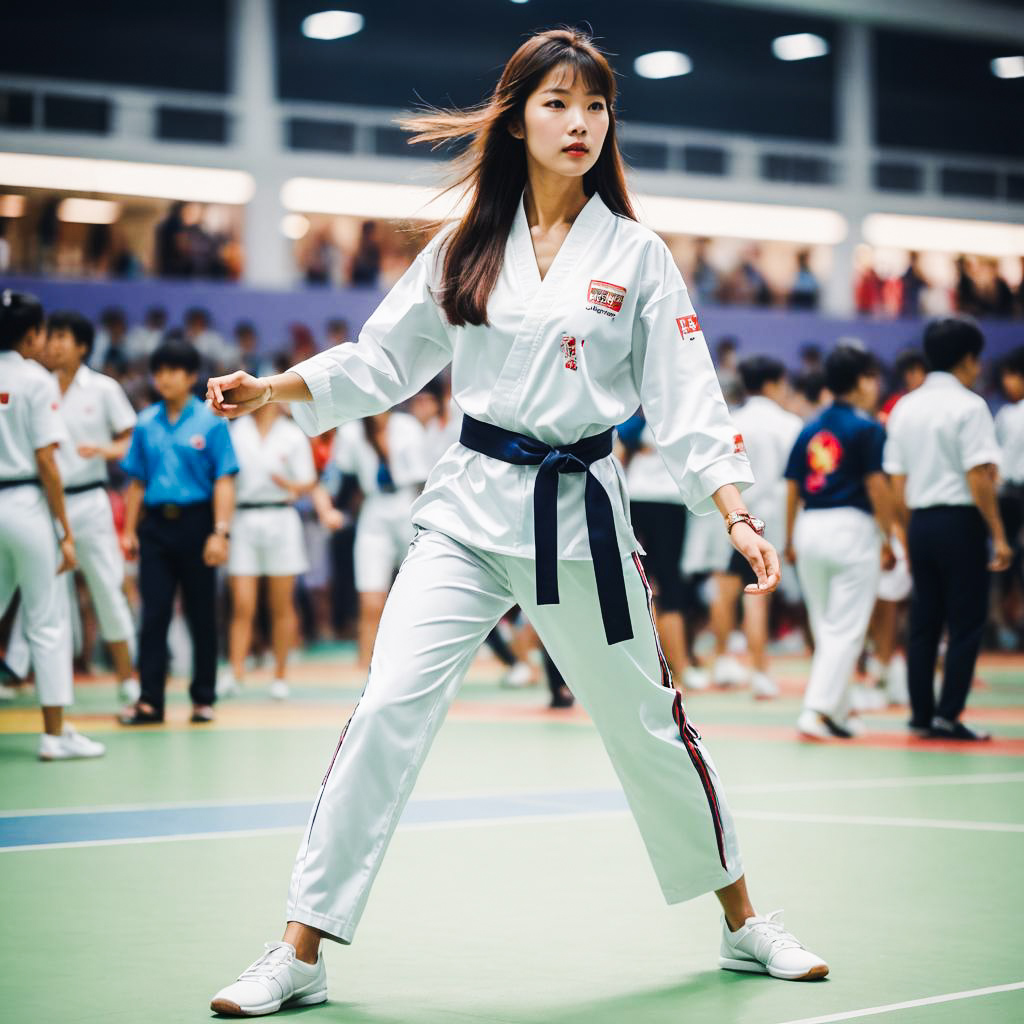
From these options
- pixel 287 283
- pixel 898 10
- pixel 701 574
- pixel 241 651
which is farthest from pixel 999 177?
pixel 241 651

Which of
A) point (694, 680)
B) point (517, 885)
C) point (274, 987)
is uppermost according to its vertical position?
point (274, 987)

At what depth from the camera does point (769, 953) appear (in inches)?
152

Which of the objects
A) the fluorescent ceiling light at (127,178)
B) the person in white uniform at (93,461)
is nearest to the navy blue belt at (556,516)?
the person in white uniform at (93,461)

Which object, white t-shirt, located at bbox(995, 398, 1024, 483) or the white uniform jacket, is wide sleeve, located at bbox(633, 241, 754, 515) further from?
white t-shirt, located at bbox(995, 398, 1024, 483)

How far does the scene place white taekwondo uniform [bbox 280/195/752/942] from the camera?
3.70m

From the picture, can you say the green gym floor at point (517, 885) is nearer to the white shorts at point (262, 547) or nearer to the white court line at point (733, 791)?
the white court line at point (733, 791)

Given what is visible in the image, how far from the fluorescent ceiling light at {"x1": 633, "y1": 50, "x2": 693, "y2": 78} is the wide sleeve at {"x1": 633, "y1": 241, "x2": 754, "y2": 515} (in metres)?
24.0

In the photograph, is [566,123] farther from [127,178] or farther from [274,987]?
[127,178]

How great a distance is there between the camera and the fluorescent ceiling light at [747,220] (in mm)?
24000

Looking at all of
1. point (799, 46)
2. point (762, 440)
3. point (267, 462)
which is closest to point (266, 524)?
point (267, 462)

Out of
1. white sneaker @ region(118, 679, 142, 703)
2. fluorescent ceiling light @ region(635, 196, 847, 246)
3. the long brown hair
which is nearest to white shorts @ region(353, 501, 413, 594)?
white sneaker @ region(118, 679, 142, 703)

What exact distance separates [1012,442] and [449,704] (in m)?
9.42

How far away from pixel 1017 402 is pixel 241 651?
20.0ft

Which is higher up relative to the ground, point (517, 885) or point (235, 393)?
point (235, 393)
